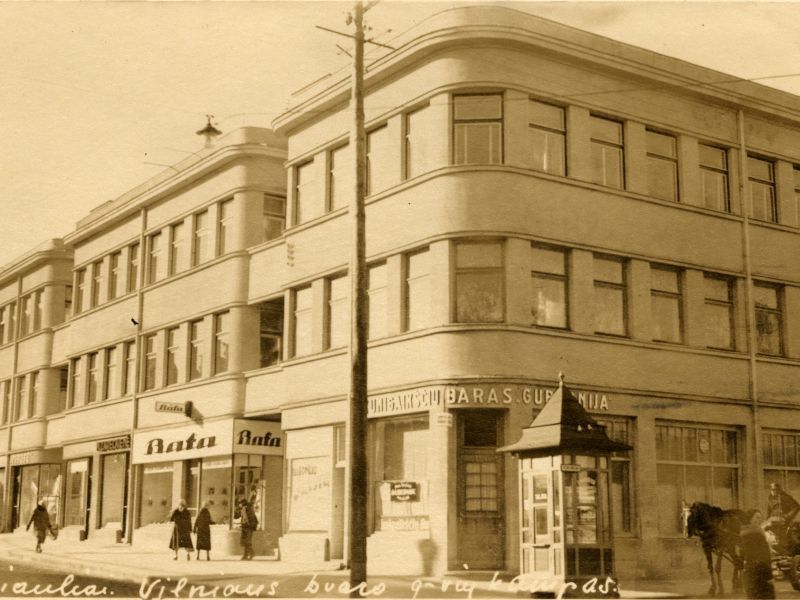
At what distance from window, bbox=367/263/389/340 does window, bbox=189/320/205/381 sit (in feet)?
33.2

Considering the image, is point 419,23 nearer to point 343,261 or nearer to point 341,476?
point 343,261

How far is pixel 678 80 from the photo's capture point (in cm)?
2925

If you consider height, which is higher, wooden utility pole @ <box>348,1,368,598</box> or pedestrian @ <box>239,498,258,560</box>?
wooden utility pole @ <box>348,1,368,598</box>

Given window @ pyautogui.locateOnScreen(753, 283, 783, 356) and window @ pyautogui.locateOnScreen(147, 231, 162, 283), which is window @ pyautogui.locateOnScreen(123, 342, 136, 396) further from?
window @ pyautogui.locateOnScreen(753, 283, 783, 356)

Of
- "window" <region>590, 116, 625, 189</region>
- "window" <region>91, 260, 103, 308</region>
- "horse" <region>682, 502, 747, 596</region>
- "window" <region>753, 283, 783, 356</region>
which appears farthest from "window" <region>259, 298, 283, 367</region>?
"horse" <region>682, 502, 747, 596</region>

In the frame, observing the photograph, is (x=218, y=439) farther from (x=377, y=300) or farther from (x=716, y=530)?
(x=716, y=530)

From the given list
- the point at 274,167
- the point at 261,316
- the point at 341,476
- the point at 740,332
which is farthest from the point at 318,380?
the point at 740,332

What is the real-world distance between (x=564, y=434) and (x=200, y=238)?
2139 centimetres

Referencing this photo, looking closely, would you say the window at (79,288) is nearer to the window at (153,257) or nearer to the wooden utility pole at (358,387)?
the window at (153,257)

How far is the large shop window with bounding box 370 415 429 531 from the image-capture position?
26203mm

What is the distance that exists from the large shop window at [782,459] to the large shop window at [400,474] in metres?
9.58

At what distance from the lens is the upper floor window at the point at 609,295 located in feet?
90.5

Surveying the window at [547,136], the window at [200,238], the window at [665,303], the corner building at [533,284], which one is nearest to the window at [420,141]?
the corner building at [533,284]

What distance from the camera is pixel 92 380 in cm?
4528
